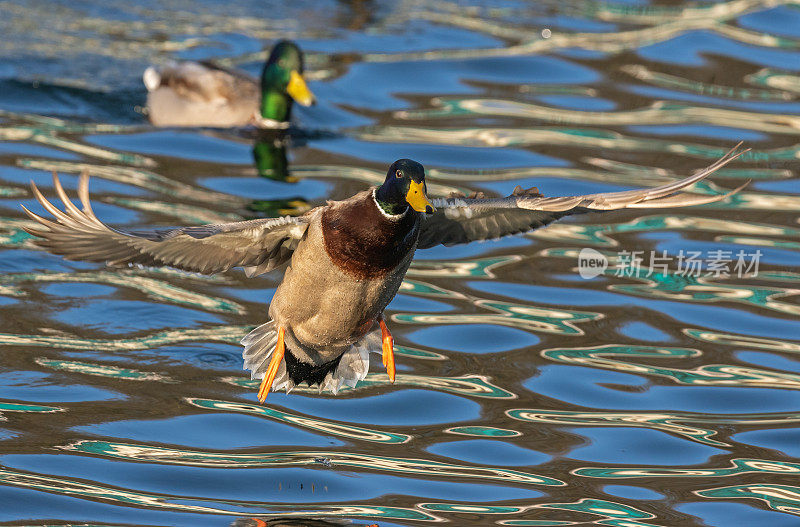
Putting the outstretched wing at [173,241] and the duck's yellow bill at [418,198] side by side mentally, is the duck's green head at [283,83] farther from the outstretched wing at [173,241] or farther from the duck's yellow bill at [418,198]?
the duck's yellow bill at [418,198]

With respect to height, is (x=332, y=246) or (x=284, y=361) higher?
(x=332, y=246)

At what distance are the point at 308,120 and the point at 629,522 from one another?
A: 664 cm

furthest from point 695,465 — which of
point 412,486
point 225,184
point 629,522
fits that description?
point 225,184

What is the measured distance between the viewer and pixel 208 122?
435 inches

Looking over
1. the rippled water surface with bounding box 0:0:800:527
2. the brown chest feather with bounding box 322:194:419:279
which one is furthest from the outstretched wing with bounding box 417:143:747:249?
the rippled water surface with bounding box 0:0:800:527

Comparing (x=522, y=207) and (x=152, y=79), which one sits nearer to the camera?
(x=522, y=207)

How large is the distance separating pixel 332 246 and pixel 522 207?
82 cm

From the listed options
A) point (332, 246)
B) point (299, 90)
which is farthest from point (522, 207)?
point (299, 90)

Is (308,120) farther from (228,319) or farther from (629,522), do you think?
(629,522)

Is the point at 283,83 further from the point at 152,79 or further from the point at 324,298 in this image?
the point at 324,298

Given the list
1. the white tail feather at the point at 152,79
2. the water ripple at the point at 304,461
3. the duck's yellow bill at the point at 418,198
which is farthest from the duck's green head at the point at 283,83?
the duck's yellow bill at the point at 418,198

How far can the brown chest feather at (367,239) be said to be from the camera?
549 centimetres

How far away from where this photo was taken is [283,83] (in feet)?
35.9

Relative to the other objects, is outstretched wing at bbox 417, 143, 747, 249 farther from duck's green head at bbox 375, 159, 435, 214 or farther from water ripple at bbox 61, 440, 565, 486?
water ripple at bbox 61, 440, 565, 486
